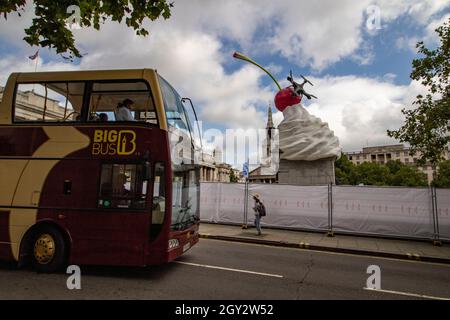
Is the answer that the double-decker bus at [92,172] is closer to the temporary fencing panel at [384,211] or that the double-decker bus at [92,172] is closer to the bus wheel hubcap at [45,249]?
the bus wheel hubcap at [45,249]

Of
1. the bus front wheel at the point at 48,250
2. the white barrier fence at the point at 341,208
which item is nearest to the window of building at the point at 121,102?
the bus front wheel at the point at 48,250

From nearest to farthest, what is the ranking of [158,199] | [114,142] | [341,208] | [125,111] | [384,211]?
1. [158,199]
2. [114,142]
3. [125,111]
4. [384,211]
5. [341,208]

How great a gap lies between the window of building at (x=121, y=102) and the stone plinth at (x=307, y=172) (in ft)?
45.5

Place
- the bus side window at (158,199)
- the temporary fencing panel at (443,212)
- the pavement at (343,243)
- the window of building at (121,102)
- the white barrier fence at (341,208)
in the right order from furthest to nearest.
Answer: the white barrier fence at (341,208) < the temporary fencing panel at (443,212) < the pavement at (343,243) < the window of building at (121,102) < the bus side window at (158,199)

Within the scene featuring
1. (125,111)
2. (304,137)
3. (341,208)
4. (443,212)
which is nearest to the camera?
(125,111)

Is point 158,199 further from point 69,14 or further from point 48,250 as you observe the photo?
point 69,14

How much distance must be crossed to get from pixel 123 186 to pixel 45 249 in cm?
207

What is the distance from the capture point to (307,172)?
62.8ft

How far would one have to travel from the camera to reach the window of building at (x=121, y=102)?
6375 mm

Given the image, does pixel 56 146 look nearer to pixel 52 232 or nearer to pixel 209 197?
pixel 52 232

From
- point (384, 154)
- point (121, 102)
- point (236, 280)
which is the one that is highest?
point (384, 154)

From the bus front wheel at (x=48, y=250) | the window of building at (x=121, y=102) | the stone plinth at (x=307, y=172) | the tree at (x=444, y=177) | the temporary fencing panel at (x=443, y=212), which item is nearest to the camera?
the bus front wheel at (x=48, y=250)

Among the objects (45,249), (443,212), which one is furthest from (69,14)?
(443,212)

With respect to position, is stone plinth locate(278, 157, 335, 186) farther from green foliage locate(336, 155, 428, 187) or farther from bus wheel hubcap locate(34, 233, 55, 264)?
green foliage locate(336, 155, 428, 187)
